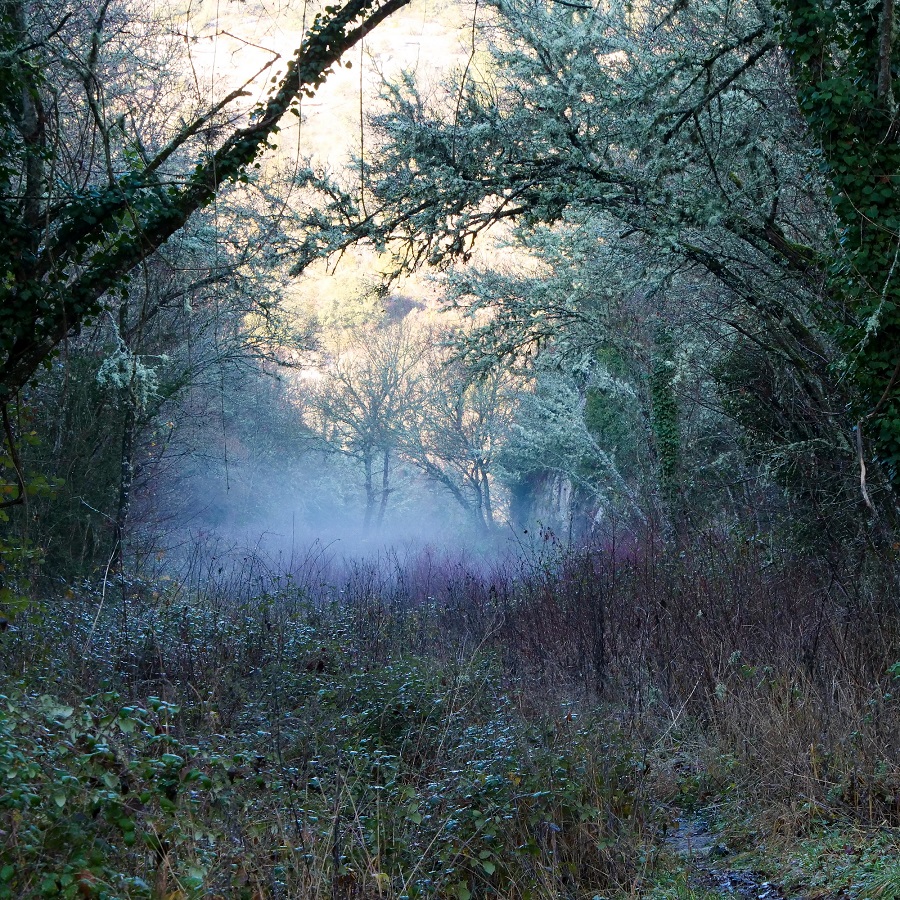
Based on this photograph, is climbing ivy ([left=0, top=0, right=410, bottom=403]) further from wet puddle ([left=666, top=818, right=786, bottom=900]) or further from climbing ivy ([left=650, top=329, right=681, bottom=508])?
climbing ivy ([left=650, top=329, right=681, bottom=508])

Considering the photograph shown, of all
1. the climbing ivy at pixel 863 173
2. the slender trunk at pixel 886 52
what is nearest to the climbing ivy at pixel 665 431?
the climbing ivy at pixel 863 173

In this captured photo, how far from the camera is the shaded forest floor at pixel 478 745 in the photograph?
10.9 ft

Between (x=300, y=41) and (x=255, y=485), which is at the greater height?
(x=255, y=485)

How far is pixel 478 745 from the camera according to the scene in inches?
207

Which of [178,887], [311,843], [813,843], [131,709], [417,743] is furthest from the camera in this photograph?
[417,743]

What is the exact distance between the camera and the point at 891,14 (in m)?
6.05

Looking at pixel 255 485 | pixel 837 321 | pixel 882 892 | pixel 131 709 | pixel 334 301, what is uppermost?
pixel 334 301

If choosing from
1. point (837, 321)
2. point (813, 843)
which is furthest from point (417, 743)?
point (837, 321)

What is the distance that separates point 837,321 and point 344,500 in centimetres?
3801

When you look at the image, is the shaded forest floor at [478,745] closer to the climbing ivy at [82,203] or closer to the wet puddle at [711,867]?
the wet puddle at [711,867]

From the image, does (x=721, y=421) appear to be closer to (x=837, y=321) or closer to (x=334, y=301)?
(x=837, y=321)

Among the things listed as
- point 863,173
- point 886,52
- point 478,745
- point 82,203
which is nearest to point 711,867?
point 478,745

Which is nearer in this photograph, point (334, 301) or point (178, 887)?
point (178, 887)

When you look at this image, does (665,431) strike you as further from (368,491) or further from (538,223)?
(368,491)
